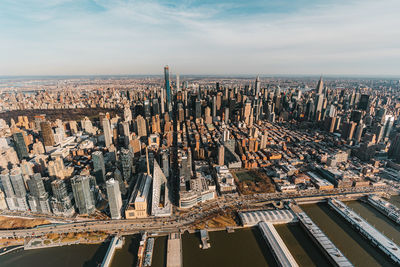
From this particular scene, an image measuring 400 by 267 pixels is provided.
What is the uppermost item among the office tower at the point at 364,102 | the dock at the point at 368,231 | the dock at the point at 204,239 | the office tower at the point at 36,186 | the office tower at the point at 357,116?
the office tower at the point at 364,102

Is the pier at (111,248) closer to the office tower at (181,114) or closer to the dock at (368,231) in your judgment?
the dock at (368,231)

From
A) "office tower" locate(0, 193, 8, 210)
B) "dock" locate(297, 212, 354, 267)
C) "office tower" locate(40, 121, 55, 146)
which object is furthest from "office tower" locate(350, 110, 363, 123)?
"office tower" locate(40, 121, 55, 146)

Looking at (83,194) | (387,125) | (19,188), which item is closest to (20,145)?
(19,188)

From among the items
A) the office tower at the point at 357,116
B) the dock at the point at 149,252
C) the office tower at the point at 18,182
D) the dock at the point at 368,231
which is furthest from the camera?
the office tower at the point at 357,116

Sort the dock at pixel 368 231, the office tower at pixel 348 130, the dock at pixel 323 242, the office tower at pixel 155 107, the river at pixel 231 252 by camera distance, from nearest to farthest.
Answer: the dock at pixel 323 242, the river at pixel 231 252, the dock at pixel 368 231, the office tower at pixel 348 130, the office tower at pixel 155 107

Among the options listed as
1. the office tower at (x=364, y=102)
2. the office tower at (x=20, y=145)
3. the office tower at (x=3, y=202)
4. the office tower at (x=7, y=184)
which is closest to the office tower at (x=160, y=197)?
the office tower at (x=7, y=184)

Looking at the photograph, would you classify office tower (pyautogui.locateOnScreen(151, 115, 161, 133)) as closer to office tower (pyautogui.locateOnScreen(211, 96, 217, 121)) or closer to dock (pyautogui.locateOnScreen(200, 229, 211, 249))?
office tower (pyautogui.locateOnScreen(211, 96, 217, 121))
